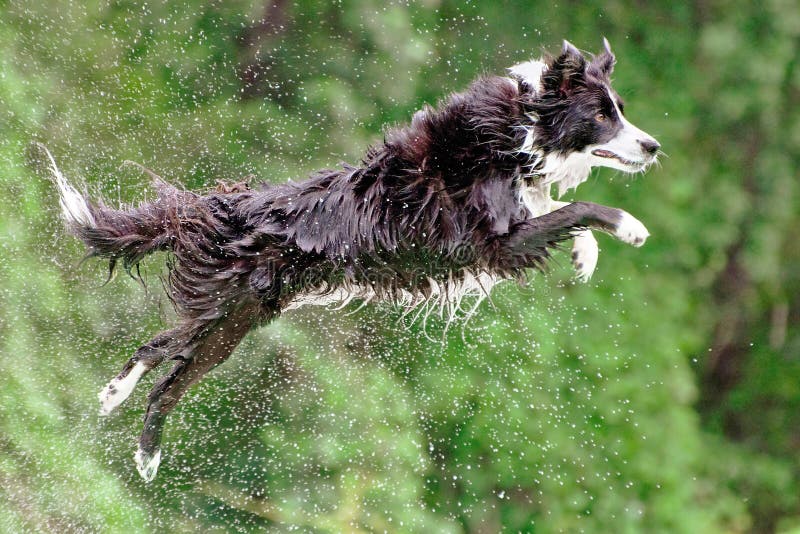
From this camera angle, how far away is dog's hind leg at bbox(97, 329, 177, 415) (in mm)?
4406

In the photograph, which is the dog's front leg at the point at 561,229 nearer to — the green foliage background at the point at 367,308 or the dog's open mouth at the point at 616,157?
the dog's open mouth at the point at 616,157

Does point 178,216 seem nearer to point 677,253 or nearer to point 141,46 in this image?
point 141,46

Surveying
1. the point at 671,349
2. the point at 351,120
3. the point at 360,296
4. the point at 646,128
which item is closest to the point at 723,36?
the point at 646,128

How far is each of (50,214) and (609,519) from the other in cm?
518

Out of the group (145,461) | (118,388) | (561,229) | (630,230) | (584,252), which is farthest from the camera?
(145,461)

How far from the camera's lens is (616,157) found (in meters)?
4.08

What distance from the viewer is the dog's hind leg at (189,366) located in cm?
439

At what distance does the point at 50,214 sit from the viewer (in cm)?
642

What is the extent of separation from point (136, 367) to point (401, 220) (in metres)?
1.57

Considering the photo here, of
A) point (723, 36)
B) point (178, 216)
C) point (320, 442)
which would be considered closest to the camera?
point (178, 216)

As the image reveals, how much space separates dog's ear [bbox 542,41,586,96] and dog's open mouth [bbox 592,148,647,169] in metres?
0.32

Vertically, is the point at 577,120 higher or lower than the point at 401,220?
higher

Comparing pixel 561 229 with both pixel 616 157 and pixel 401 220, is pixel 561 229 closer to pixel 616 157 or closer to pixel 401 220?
pixel 616 157

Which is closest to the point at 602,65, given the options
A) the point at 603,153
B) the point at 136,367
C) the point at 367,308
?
the point at 603,153
